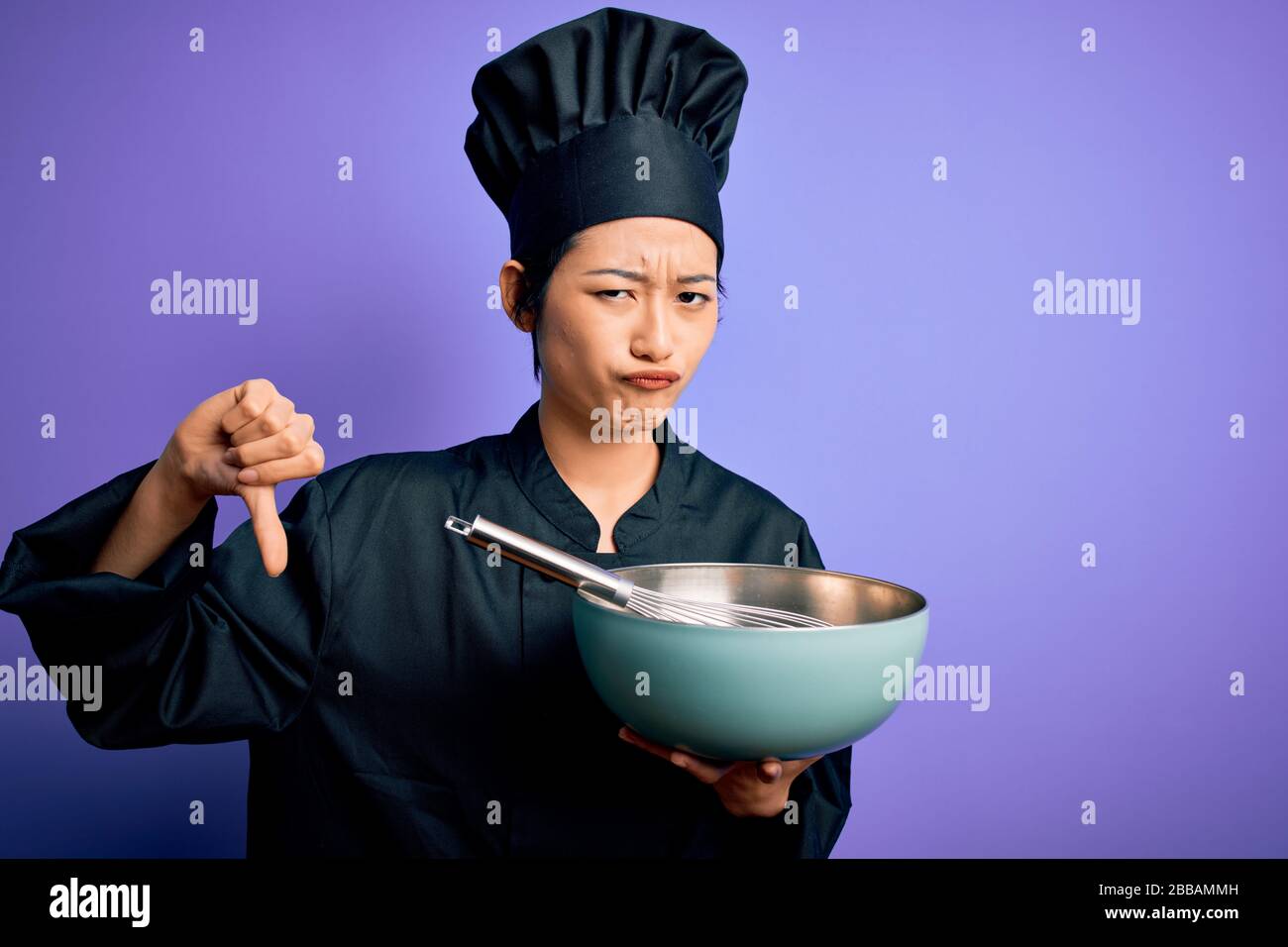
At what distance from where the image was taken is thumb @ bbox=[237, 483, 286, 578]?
626 millimetres

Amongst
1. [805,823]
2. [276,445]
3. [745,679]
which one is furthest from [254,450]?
[805,823]

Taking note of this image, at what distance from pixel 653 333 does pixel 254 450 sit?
0.37 m

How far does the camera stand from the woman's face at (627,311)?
884mm

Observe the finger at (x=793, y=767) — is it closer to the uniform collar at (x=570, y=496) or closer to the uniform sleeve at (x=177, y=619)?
the uniform collar at (x=570, y=496)

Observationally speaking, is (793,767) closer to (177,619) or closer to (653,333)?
(653,333)

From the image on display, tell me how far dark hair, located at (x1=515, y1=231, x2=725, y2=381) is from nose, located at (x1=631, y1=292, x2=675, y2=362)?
0.09m

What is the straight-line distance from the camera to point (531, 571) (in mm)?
957

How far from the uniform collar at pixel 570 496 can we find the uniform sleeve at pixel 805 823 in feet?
0.94

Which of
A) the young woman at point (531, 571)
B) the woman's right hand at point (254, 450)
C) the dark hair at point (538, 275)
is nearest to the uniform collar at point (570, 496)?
the young woman at point (531, 571)

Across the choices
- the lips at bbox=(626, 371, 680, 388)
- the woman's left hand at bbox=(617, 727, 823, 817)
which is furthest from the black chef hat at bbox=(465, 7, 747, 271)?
the woman's left hand at bbox=(617, 727, 823, 817)

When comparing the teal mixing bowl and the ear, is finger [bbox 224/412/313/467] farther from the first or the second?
the ear

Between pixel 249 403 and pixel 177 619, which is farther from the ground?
pixel 249 403

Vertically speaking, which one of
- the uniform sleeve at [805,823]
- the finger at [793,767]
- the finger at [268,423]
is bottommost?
the uniform sleeve at [805,823]

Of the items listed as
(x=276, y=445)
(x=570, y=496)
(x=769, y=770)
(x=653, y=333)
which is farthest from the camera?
(x=570, y=496)
